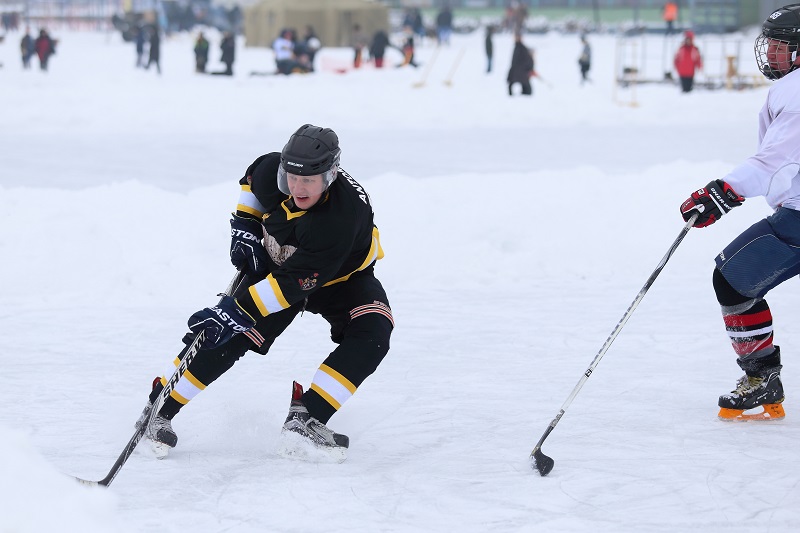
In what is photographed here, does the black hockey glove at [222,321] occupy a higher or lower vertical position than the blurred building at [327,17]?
lower

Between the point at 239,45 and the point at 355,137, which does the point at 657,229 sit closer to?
the point at 355,137

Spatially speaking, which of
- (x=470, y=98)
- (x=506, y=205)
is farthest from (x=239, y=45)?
(x=506, y=205)

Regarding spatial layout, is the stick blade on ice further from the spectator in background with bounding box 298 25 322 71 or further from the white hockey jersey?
the spectator in background with bounding box 298 25 322 71

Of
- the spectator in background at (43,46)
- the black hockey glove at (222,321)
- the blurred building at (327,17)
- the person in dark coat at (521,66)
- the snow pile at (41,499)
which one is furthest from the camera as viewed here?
the blurred building at (327,17)

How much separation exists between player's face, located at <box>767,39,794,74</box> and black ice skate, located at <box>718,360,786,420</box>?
3.53 ft

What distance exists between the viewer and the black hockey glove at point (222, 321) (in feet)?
10.2

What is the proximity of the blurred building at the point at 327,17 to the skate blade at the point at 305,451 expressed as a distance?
26169 mm

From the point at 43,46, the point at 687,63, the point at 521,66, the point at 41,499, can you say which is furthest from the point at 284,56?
the point at 41,499

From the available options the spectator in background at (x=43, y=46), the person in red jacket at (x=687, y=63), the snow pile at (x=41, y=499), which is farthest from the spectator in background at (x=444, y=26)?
the snow pile at (x=41, y=499)

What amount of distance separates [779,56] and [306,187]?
5.37 ft

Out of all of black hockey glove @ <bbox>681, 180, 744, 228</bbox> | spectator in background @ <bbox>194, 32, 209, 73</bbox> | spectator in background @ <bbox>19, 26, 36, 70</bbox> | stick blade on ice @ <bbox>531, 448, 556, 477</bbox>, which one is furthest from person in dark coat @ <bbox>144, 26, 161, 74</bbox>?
stick blade on ice @ <bbox>531, 448, 556, 477</bbox>

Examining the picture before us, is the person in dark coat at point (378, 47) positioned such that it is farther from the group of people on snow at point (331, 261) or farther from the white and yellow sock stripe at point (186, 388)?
the white and yellow sock stripe at point (186, 388)

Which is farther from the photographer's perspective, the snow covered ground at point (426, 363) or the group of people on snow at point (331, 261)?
the group of people on snow at point (331, 261)

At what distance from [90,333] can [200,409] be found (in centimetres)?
133
